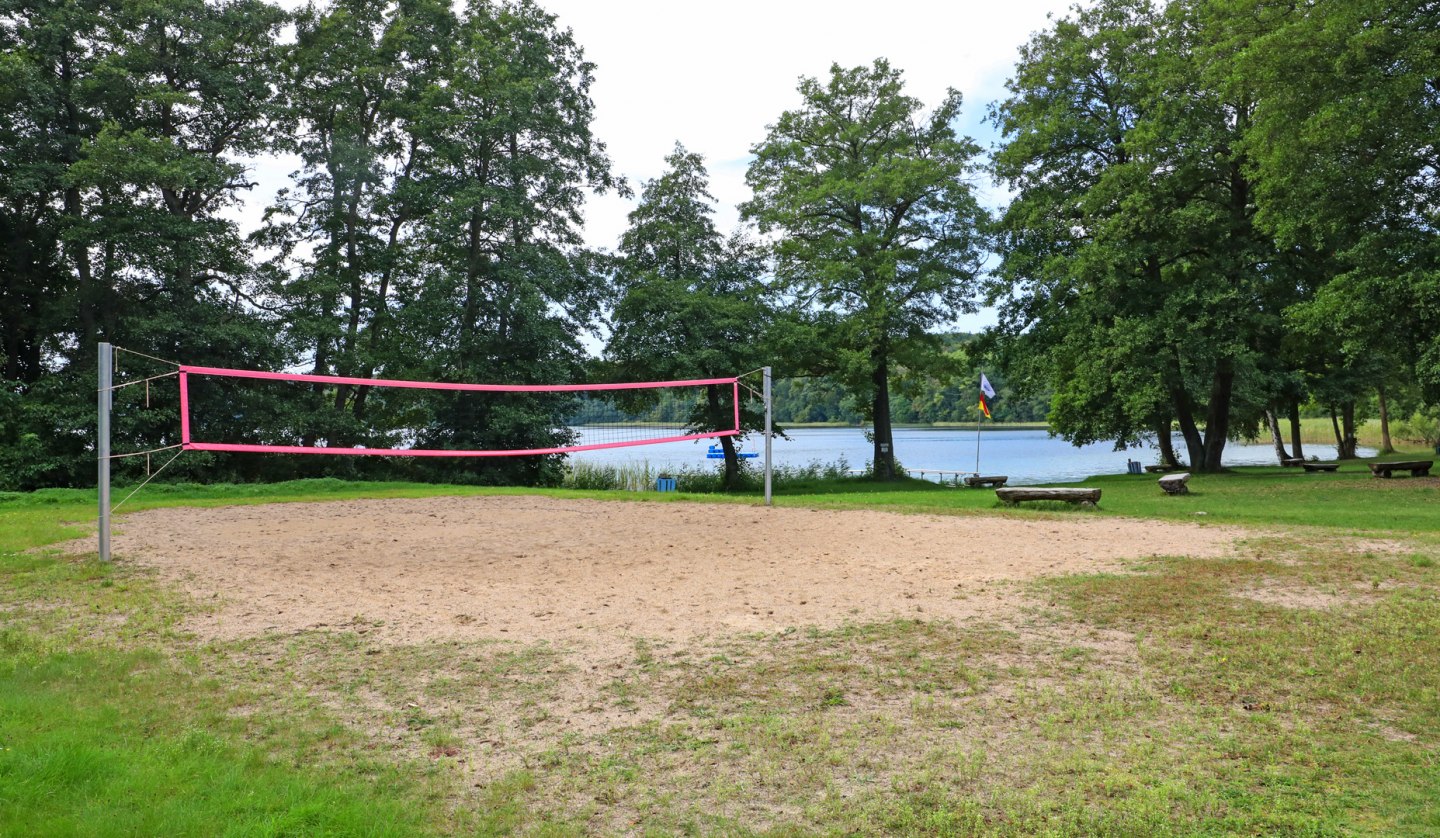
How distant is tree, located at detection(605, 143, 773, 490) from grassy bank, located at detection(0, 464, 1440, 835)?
59.8 ft

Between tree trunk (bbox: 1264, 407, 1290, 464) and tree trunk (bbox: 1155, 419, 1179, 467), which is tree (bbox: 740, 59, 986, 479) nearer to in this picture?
tree trunk (bbox: 1155, 419, 1179, 467)

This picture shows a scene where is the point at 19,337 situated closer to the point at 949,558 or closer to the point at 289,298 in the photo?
the point at 289,298

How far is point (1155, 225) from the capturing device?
20672 mm

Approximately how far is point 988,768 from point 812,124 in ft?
85.3

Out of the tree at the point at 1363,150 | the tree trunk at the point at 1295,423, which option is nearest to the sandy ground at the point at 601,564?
the tree at the point at 1363,150

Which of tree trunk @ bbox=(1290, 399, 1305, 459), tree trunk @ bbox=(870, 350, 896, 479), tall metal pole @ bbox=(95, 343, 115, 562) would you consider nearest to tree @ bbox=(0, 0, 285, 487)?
tall metal pole @ bbox=(95, 343, 115, 562)

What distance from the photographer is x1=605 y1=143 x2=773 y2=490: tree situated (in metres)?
24.4

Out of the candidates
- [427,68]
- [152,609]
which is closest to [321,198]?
[427,68]

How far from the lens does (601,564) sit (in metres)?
8.48

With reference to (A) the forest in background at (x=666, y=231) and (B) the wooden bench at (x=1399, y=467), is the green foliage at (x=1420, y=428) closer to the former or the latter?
(A) the forest in background at (x=666, y=231)

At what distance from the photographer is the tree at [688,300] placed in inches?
961

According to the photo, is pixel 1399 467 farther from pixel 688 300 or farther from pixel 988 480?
pixel 688 300

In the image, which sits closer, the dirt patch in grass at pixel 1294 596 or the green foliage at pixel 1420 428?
the dirt patch in grass at pixel 1294 596

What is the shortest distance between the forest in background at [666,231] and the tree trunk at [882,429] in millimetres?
253
